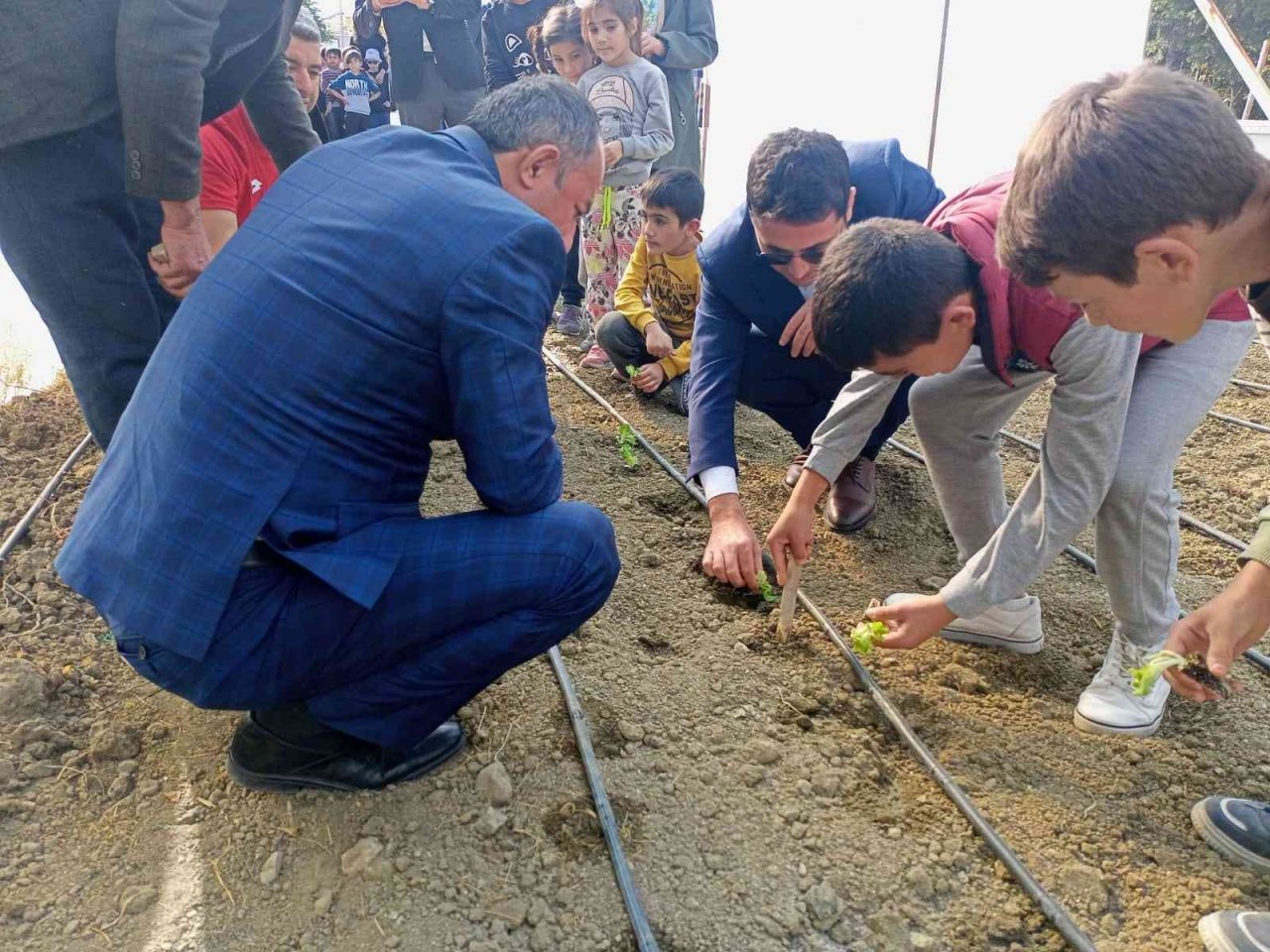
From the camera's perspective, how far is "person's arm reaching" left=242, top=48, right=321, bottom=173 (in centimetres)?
279

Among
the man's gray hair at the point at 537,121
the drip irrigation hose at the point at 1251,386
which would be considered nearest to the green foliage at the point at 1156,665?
the man's gray hair at the point at 537,121

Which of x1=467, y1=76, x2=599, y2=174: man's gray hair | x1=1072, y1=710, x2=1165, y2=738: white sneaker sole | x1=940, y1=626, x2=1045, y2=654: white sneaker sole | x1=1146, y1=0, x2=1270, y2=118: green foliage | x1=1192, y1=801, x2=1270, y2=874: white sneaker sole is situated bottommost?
x1=1146, y1=0, x2=1270, y2=118: green foliage

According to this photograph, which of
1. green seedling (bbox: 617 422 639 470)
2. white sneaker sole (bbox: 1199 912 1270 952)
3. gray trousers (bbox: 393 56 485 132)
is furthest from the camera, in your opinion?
gray trousers (bbox: 393 56 485 132)

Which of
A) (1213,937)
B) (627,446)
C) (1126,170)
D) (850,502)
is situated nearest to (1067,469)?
(1126,170)

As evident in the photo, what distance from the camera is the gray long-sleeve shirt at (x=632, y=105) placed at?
4.58 metres

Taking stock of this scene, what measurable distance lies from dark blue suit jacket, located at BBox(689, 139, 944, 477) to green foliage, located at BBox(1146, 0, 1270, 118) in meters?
17.3

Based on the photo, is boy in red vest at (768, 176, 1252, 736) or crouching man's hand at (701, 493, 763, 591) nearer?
boy in red vest at (768, 176, 1252, 736)

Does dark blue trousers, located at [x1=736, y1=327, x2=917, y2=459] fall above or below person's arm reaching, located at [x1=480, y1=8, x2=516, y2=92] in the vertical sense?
below

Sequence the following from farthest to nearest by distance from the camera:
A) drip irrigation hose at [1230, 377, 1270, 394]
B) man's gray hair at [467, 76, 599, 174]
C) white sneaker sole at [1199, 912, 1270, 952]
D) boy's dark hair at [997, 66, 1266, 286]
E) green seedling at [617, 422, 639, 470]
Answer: drip irrigation hose at [1230, 377, 1270, 394] → green seedling at [617, 422, 639, 470] → man's gray hair at [467, 76, 599, 174] → white sneaker sole at [1199, 912, 1270, 952] → boy's dark hair at [997, 66, 1266, 286]

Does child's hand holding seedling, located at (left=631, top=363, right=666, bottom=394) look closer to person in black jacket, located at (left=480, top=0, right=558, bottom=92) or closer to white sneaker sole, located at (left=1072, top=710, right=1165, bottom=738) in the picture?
person in black jacket, located at (left=480, top=0, right=558, bottom=92)

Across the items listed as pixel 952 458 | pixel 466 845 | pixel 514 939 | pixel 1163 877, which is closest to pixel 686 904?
pixel 514 939

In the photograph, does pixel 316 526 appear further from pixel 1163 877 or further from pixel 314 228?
pixel 1163 877

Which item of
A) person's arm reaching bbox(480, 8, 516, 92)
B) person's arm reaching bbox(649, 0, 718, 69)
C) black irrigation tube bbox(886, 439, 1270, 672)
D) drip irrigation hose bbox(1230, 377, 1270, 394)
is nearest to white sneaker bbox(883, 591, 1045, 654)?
black irrigation tube bbox(886, 439, 1270, 672)

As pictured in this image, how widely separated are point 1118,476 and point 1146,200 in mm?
845
